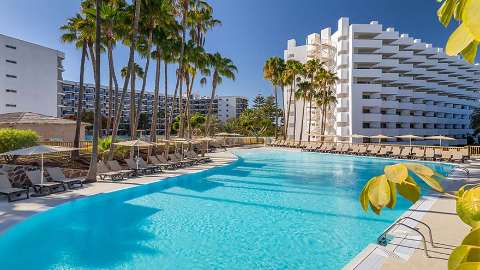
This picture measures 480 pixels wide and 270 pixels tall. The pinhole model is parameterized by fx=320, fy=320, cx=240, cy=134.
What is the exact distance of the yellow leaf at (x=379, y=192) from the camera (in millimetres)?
1052

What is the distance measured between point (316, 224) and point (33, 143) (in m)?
20.0

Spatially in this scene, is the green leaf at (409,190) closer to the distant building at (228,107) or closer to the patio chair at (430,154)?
the patio chair at (430,154)

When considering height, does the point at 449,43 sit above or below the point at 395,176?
above

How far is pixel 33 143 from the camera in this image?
21.9 metres

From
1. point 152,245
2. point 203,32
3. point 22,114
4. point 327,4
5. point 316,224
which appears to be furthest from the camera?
point 327,4

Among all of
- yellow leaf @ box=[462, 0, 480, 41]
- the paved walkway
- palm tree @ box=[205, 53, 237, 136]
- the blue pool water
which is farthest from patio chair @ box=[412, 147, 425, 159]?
yellow leaf @ box=[462, 0, 480, 41]

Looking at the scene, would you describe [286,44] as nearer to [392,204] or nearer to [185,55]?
[185,55]

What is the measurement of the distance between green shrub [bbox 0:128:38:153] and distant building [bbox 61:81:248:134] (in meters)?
72.7

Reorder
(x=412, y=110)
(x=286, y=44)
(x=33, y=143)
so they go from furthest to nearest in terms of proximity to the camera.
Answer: (x=286, y=44) < (x=412, y=110) < (x=33, y=143)

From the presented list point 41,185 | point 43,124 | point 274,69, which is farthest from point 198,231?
point 274,69

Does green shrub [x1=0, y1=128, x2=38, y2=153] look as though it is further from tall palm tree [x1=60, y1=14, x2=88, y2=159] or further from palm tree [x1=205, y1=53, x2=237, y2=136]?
palm tree [x1=205, y1=53, x2=237, y2=136]

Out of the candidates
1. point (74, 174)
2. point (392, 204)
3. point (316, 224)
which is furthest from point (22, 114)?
point (392, 204)

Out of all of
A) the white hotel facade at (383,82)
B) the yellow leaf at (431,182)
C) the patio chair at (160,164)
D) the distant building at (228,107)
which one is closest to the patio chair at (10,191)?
the patio chair at (160,164)

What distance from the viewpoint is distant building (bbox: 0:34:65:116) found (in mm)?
52469
